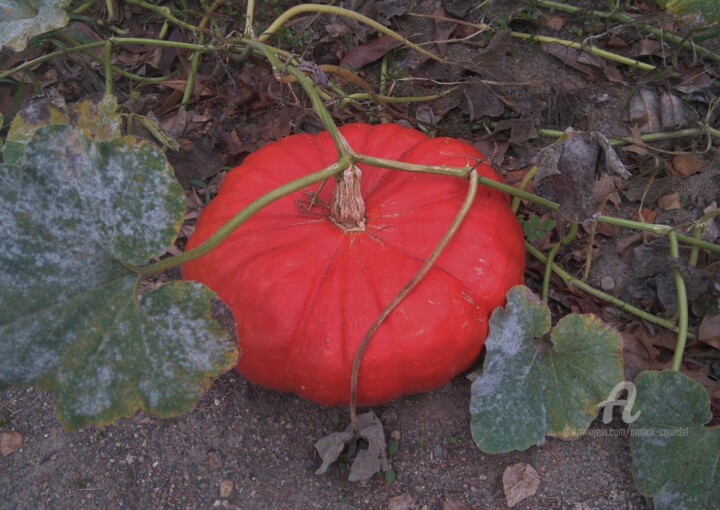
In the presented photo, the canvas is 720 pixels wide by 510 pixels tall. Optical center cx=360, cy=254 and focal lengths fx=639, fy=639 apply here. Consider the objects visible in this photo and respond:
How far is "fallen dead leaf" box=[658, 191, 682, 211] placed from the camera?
85.3 inches

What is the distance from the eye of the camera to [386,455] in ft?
5.83

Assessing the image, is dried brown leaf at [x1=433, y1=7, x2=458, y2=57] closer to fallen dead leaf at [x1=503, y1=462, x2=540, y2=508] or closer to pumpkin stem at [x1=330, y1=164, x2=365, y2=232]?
pumpkin stem at [x1=330, y1=164, x2=365, y2=232]

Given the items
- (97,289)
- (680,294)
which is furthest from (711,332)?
(97,289)

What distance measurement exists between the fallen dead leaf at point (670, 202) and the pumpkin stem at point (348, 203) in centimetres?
113

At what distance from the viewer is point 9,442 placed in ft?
6.15

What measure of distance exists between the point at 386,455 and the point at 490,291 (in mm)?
548

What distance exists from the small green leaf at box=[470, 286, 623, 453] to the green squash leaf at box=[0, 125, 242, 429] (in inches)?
26.6

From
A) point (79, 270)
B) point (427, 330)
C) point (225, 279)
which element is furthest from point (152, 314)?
point (427, 330)

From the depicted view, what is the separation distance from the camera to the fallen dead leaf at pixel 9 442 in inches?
73.3

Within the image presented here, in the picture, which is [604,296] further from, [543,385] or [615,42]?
[615,42]

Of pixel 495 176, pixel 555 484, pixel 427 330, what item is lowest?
pixel 555 484

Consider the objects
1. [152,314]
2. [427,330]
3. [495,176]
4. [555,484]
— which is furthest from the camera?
[495,176]

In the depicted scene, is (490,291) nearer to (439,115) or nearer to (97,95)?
(439,115)

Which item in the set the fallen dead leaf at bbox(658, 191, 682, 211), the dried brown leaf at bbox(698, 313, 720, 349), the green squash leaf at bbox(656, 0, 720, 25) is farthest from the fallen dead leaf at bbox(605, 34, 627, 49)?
the dried brown leaf at bbox(698, 313, 720, 349)
